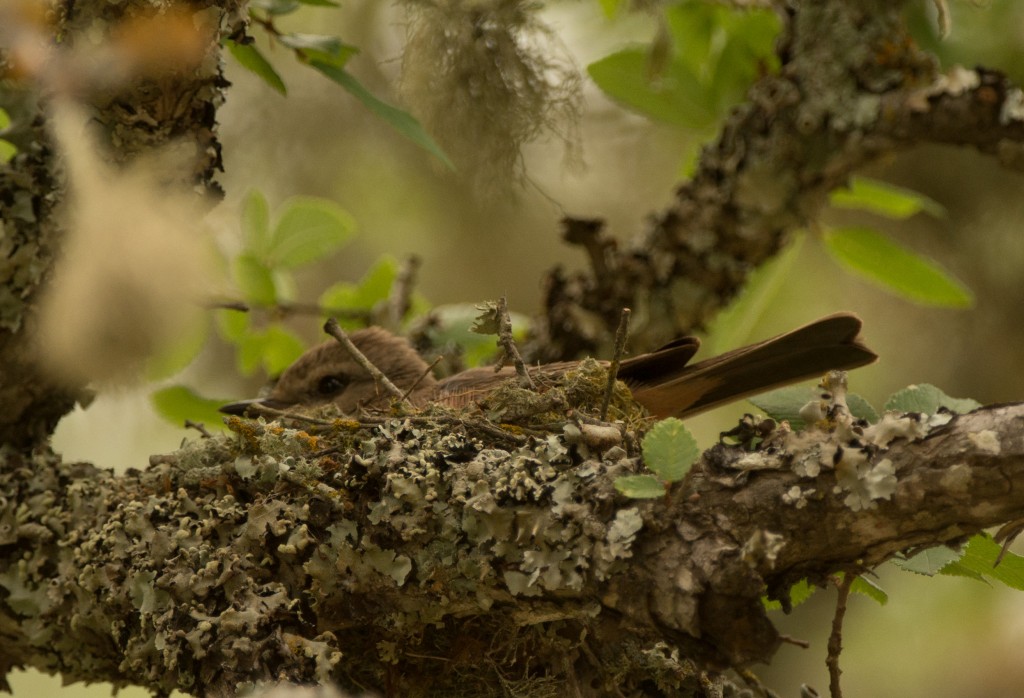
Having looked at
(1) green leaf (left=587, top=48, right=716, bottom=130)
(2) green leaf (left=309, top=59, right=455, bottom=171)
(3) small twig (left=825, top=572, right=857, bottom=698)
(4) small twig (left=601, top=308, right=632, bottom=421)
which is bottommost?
(3) small twig (left=825, top=572, right=857, bottom=698)

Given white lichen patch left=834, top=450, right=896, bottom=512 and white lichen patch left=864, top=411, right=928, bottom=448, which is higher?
white lichen patch left=864, top=411, right=928, bottom=448

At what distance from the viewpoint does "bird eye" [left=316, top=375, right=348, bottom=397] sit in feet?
14.6

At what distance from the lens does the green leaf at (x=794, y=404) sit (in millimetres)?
2449

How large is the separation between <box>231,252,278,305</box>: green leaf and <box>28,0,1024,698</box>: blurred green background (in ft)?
4.31

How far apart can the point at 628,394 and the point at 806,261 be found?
3.02 metres

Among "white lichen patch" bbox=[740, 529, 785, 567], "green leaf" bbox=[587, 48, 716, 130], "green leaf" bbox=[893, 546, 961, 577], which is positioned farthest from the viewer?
"green leaf" bbox=[587, 48, 716, 130]

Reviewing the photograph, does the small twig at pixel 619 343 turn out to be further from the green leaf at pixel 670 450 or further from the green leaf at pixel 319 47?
the green leaf at pixel 319 47

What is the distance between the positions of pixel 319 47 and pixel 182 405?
1314mm

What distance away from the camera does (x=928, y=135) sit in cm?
387

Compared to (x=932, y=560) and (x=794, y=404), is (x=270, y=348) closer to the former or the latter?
(x=794, y=404)

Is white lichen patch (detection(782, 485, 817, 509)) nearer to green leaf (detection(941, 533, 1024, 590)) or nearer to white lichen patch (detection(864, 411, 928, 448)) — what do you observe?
white lichen patch (detection(864, 411, 928, 448))

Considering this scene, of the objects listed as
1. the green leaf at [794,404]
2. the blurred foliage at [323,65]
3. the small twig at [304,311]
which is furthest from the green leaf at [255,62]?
the green leaf at [794,404]

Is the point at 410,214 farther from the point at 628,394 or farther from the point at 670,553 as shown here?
the point at 670,553

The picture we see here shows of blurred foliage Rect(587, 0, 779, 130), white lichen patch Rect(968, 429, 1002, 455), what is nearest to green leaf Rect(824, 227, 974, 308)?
blurred foliage Rect(587, 0, 779, 130)
